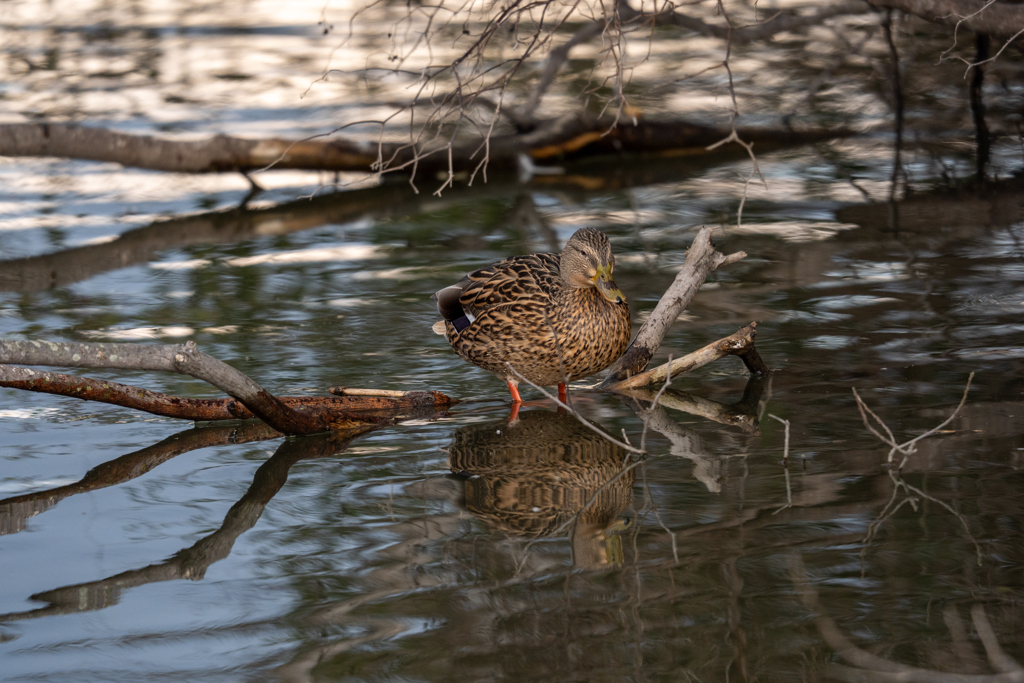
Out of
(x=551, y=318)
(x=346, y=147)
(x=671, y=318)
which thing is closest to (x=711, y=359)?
(x=671, y=318)

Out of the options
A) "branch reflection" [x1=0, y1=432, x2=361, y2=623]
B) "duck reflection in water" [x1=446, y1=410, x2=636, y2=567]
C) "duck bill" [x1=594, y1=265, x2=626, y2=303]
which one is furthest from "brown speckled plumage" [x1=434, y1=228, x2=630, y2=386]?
"branch reflection" [x1=0, y1=432, x2=361, y2=623]

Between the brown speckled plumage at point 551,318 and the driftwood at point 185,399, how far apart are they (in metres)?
0.38

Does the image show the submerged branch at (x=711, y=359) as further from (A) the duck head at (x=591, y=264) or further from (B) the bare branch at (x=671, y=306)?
(A) the duck head at (x=591, y=264)

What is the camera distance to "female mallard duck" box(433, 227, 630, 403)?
4996 mm

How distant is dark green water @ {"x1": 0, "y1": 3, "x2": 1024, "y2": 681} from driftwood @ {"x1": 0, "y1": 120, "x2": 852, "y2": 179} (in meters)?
2.00

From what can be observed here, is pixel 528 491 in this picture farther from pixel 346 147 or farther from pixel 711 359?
pixel 346 147

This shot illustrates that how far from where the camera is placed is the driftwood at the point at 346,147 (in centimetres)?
1014

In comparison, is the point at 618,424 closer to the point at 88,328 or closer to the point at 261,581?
the point at 261,581

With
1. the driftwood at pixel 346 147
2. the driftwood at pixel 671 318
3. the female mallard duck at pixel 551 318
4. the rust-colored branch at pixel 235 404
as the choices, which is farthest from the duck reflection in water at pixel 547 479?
the driftwood at pixel 346 147

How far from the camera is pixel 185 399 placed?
5074 millimetres

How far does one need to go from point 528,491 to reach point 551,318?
96cm

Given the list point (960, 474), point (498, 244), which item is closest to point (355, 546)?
point (960, 474)

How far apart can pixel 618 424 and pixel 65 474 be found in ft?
7.78

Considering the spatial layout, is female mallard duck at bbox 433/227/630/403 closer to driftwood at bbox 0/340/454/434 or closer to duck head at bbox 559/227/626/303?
duck head at bbox 559/227/626/303
